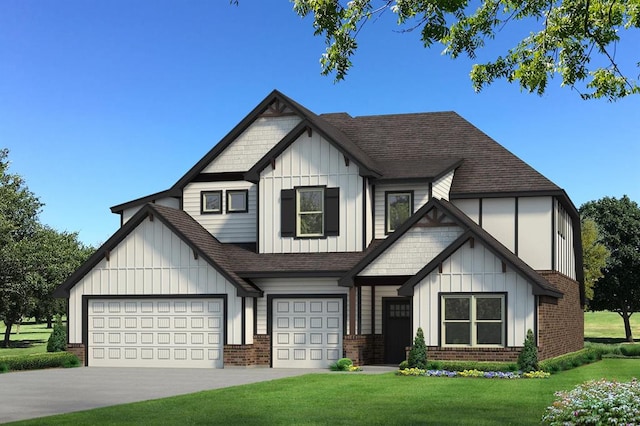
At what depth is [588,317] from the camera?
4619 inches

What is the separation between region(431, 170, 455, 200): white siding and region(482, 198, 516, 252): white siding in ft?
4.86

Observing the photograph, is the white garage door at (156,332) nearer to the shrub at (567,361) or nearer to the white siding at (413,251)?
the white siding at (413,251)

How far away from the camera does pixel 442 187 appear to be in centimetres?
3450

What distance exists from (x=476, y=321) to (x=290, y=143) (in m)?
9.96

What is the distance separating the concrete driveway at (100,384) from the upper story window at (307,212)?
5427 millimetres

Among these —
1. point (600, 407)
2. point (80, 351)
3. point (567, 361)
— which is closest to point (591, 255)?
point (567, 361)

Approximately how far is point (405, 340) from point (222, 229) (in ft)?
28.3

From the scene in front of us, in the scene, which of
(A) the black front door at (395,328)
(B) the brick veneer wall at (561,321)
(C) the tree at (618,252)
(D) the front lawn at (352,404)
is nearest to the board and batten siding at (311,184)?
(A) the black front door at (395,328)

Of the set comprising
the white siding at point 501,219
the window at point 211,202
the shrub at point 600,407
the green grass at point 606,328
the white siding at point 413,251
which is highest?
the window at point 211,202

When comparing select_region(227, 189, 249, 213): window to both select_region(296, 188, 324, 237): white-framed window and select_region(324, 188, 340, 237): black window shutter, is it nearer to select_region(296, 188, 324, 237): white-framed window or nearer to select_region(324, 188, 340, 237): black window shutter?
select_region(296, 188, 324, 237): white-framed window

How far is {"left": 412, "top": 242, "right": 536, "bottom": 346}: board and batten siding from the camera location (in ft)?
96.4

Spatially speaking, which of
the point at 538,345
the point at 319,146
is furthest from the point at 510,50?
the point at 319,146

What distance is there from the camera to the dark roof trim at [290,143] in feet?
109

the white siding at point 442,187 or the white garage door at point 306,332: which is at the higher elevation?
the white siding at point 442,187
